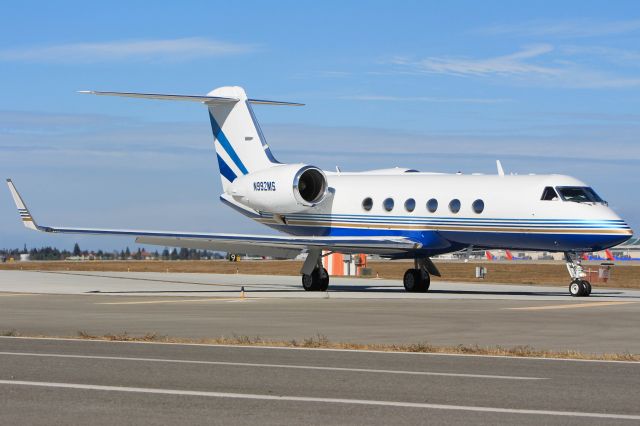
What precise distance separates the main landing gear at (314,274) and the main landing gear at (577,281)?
26.7 feet

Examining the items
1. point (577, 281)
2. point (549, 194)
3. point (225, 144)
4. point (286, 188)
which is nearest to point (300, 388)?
point (577, 281)

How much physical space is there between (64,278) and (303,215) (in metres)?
11.1

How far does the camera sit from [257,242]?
35656 mm

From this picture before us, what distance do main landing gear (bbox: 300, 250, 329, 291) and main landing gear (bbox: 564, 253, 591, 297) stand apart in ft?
26.7

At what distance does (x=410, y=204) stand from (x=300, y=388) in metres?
25.4

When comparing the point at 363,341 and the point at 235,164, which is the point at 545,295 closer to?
the point at 235,164

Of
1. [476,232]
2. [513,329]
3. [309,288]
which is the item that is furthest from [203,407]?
[309,288]

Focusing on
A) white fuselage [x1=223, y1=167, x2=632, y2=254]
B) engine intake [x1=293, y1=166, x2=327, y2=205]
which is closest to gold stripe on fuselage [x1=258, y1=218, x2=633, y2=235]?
white fuselage [x1=223, y1=167, x2=632, y2=254]

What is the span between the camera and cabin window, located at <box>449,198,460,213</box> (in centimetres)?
3527

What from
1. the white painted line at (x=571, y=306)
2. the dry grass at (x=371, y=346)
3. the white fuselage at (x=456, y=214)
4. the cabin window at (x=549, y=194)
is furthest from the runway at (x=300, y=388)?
the cabin window at (x=549, y=194)

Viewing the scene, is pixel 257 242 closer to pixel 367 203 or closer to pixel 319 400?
pixel 367 203

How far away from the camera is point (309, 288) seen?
3788 cm

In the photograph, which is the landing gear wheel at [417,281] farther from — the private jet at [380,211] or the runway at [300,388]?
the runway at [300,388]

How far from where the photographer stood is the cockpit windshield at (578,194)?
3347 cm
